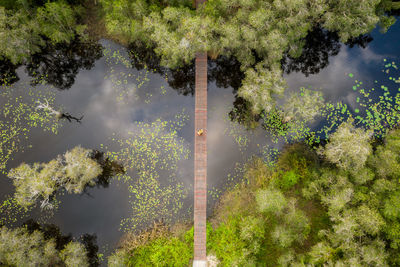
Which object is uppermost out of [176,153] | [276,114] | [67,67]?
[67,67]

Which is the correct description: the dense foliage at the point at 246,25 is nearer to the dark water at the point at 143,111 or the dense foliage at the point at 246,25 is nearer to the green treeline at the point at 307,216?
the dark water at the point at 143,111

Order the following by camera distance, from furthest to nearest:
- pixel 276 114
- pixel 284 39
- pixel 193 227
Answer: pixel 276 114
pixel 193 227
pixel 284 39

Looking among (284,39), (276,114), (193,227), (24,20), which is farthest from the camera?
(276,114)

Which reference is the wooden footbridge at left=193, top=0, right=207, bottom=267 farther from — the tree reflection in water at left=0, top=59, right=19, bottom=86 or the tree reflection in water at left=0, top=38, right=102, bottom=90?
the tree reflection in water at left=0, top=59, right=19, bottom=86

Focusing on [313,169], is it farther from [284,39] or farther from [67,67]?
[67,67]

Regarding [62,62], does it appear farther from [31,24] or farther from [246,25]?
[246,25]

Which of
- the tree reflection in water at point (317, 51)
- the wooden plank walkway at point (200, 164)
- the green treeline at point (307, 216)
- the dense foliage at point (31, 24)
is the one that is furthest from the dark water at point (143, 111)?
the dense foliage at point (31, 24)

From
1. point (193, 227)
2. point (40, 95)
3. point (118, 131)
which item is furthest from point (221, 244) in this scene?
point (40, 95)
